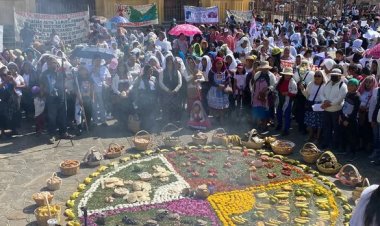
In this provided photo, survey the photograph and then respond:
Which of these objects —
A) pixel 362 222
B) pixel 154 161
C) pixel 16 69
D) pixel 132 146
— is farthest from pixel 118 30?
pixel 362 222

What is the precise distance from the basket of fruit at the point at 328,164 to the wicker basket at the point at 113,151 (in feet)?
13.9

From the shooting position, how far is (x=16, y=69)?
1183 centimetres

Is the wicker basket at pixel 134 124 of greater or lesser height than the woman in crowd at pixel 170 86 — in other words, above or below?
below

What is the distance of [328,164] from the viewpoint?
8.91 meters

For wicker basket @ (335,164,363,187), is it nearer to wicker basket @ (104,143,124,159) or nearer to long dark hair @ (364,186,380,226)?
wicker basket @ (104,143,124,159)

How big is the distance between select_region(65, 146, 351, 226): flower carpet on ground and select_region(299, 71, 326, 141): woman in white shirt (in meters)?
1.49

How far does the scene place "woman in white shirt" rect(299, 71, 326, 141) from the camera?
10188 mm

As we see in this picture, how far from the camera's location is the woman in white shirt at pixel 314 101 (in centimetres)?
1019

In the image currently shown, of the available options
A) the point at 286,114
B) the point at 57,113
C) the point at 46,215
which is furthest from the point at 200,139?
the point at 46,215

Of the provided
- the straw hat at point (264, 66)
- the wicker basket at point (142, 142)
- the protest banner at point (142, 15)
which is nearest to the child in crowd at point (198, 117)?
the wicker basket at point (142, 142)

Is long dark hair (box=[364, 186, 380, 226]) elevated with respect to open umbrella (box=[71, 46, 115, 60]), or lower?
lower

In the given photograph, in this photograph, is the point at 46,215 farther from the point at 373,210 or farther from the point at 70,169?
the point at 373,210

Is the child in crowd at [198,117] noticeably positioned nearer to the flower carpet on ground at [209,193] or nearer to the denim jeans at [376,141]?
the flower carpet on ground at [209,193]

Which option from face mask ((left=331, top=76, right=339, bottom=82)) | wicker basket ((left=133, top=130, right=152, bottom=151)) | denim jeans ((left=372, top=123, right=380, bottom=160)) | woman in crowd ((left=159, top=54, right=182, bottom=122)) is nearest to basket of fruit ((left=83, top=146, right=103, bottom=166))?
wicker basket ((left=133, top=130, right=152, bottom=151))
